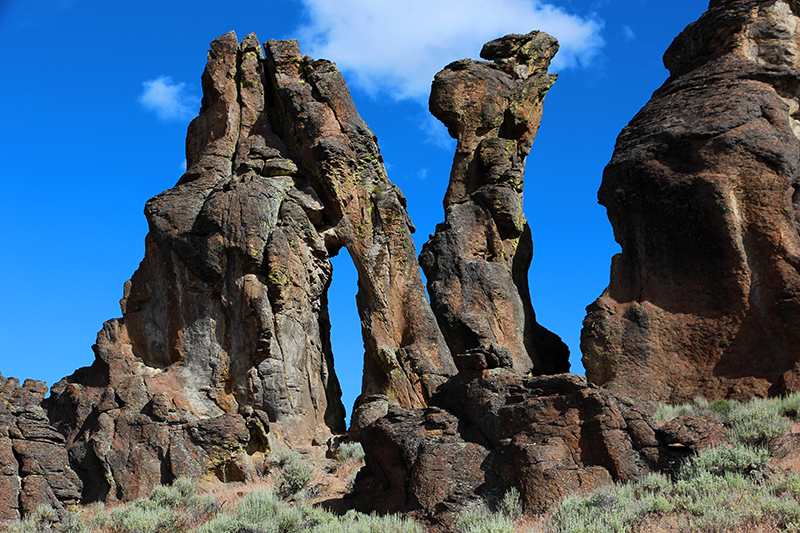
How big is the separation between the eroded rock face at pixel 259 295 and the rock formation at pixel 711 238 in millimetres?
5534

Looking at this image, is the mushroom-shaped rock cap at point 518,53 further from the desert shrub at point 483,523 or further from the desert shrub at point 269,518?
the desert shrub at point 483,523

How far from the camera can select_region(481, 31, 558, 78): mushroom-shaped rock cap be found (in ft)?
109

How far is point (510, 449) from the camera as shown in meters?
14.0

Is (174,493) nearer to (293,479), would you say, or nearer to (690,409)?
(293,479)

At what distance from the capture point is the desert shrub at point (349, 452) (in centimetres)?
2178

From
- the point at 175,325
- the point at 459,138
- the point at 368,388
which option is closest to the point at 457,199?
the point at 459,138

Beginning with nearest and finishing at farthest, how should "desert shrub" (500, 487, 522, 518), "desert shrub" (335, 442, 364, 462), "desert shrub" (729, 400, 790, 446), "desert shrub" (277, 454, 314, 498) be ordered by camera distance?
"desert shrub" (500, 487, 522, 518) < "desert shrub" (729, 400, 790, 446) < "desert shrub" (277, 454, 314, 498) < "desert shrub" (335, 442, 364, 462)

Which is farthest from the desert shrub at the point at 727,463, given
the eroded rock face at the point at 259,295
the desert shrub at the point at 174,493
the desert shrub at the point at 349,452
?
the eroded rock face at the point at 259,295

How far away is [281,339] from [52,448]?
7159mm

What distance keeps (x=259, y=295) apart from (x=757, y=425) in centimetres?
1311

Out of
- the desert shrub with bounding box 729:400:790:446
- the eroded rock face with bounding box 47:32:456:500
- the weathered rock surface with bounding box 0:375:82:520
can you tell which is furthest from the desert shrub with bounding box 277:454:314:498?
the desert shrub with bounding box 729:400:790:446

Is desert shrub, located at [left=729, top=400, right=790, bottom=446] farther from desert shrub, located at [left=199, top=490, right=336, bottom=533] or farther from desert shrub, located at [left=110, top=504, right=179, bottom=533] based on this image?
desert shrub, located at [left=110, top=504, right=179, bottom=533]

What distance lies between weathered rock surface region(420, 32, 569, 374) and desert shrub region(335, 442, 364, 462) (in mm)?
4757

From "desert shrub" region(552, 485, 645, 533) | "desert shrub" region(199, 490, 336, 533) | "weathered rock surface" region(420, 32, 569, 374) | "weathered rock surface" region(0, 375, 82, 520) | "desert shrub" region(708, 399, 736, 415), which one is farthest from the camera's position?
"weathered rock surface" region(420, 32, 569, 374)
